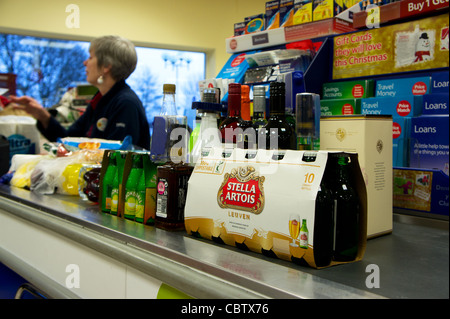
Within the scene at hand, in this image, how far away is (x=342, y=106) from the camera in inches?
57.8

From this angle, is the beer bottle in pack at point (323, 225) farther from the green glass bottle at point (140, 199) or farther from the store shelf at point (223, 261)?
the green glass bottle at point (140, 199)

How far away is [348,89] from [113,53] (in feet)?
5.80

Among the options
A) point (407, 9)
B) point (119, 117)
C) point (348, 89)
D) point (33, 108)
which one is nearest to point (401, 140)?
point (348, 89)

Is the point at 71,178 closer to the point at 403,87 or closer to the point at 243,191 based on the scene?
the point at 243,191

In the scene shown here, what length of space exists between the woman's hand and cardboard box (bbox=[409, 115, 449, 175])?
2.53m

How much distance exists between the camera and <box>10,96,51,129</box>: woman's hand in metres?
3.02

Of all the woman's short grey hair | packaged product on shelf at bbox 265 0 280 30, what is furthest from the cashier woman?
packaged product on shelf at bbox 265 0 280 30

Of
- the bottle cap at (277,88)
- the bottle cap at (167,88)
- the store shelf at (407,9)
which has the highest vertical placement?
the store shelf at (407,9)

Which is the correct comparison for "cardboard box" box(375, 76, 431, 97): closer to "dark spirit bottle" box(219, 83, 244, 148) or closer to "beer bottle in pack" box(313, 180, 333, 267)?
"dark spirit bottle" box(219, 83, 244, 148)

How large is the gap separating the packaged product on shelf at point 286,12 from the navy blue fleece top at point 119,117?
1.16 metres

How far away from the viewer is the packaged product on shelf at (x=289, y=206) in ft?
2.77

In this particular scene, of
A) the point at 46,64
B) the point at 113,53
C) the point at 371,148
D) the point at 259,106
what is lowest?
the point at 371,148

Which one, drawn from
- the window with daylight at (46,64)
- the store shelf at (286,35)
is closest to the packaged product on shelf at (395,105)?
the store shelf at (286,35)
